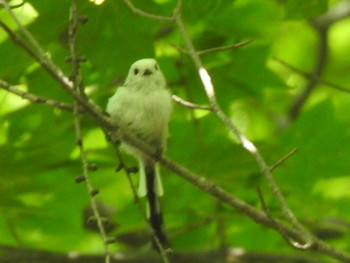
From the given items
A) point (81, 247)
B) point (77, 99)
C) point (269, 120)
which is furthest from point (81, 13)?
point (269, 120)

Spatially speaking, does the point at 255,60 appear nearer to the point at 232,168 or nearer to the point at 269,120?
the point at 232,168

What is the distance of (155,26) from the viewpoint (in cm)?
366

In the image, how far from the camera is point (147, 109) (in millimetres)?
3949

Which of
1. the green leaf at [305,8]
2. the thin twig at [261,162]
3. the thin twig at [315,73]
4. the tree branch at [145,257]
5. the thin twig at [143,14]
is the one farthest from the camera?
the thin twig at [315,73]

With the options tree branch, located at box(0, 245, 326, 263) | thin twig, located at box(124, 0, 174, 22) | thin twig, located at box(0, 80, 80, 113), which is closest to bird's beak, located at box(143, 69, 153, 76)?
thin twig, located at box(124, 0, 174, 22)

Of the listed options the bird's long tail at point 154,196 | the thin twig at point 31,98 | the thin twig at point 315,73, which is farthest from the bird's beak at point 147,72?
the thin twig at point 315,73

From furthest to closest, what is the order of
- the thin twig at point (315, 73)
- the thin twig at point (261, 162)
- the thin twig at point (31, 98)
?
the thin twig at point (315, 73) → the thin twig at point (31, 98) → the thin twig at point (261, 162)

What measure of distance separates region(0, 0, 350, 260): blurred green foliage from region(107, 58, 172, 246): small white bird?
0.11 m

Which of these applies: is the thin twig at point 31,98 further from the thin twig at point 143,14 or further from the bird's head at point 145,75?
the bird's head at point 145,75

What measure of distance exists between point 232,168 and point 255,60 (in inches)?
22.2

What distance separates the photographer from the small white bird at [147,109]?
3904 millimetres

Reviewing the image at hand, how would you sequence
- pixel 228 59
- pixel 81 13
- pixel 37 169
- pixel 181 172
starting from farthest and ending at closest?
pixel 228 59 → pixel 37 169 → pixel 81 13 → pixel 181 172

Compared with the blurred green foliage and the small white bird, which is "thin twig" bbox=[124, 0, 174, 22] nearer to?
the blurred green foliage

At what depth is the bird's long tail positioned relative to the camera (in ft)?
12.9
